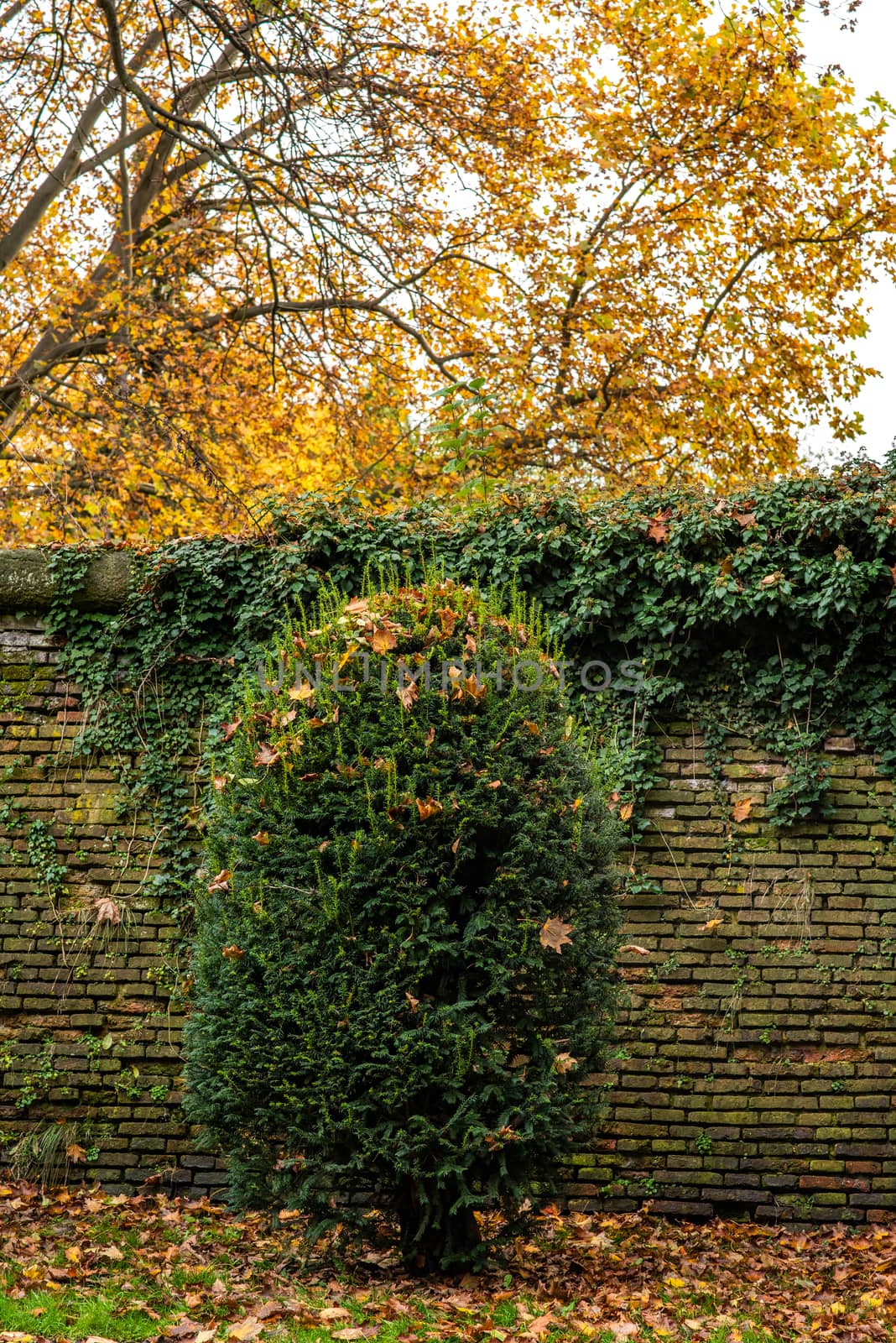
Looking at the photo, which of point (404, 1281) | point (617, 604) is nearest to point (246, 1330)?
point (404, 1281)

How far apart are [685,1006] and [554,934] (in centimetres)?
210

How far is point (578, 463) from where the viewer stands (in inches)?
447

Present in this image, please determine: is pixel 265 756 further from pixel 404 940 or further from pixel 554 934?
pixel 554 934

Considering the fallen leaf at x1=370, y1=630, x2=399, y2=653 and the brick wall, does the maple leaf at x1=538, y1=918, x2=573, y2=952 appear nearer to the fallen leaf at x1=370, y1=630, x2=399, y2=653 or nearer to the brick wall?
the fallen leaf at x1=370, y1=630, x2=399, y2=653

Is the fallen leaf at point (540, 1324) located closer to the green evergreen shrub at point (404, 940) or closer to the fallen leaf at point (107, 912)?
the green evergreen shrub at point (404, 940)

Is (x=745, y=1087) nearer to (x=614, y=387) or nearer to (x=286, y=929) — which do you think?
(x=286, y=929)

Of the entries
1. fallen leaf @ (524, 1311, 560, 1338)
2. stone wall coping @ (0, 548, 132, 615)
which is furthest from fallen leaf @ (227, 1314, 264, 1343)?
stone wall coping @ (0, 548, 132, 615)

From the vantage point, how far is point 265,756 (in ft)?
14.5

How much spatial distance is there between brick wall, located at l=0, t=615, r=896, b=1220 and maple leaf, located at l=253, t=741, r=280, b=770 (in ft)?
6.97

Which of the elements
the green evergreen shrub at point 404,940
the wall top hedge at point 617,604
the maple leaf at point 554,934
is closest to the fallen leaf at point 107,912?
the wall top hedge at point 617,604

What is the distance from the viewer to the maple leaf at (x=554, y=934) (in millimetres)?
4191

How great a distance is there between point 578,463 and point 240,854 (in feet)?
25.2

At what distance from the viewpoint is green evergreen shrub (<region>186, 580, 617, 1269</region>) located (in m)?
4.12

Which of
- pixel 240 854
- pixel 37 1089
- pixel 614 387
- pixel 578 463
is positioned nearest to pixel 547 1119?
pixel 240 854
